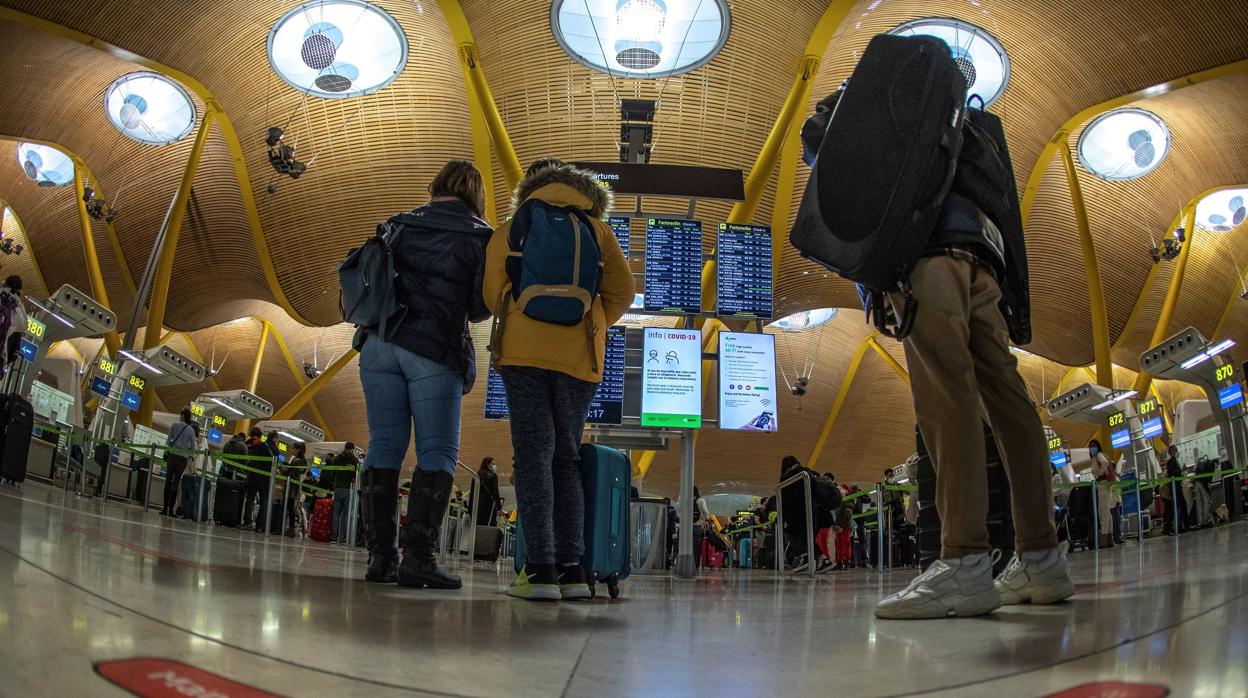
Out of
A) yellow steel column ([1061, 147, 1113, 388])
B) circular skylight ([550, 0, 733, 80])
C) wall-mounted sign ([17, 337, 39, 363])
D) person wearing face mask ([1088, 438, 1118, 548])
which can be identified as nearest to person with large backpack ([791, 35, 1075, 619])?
person wearing face mask ([1088, 438, 1118, 548])

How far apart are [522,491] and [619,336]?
21.5 feet

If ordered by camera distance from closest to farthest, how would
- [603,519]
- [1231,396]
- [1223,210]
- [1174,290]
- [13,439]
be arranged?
[603,519]
[13,439]
[1231,396]
[1223,210]
[1174,290]

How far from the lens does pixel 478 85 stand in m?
20.4

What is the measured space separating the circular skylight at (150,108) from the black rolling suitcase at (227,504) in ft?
50.0

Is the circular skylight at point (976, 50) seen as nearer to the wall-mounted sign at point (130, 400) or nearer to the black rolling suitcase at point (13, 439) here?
the black rolling suitcase at point (13, 439)

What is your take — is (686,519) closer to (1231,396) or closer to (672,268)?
(672,268)

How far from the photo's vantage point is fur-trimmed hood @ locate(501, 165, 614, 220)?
3.93 m

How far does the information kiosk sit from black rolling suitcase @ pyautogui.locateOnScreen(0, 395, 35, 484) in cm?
1863

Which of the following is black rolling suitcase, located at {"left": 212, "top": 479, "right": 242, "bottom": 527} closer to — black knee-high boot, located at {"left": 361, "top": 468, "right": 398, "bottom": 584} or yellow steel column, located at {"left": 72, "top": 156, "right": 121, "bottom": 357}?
black knee-high boot, located at {"left": 361, "top": 468, "right": 398, "bottom": 584}

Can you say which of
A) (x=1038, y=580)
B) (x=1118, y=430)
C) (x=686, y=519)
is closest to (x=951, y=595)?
(x=1038, y=580)

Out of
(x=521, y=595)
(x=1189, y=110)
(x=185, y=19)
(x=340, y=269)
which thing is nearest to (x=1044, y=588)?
(x=521, y=595)

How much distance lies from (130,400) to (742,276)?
1628 cm

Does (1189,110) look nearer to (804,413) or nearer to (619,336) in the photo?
(619,336)

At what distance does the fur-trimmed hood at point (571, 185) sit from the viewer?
3930 mm
